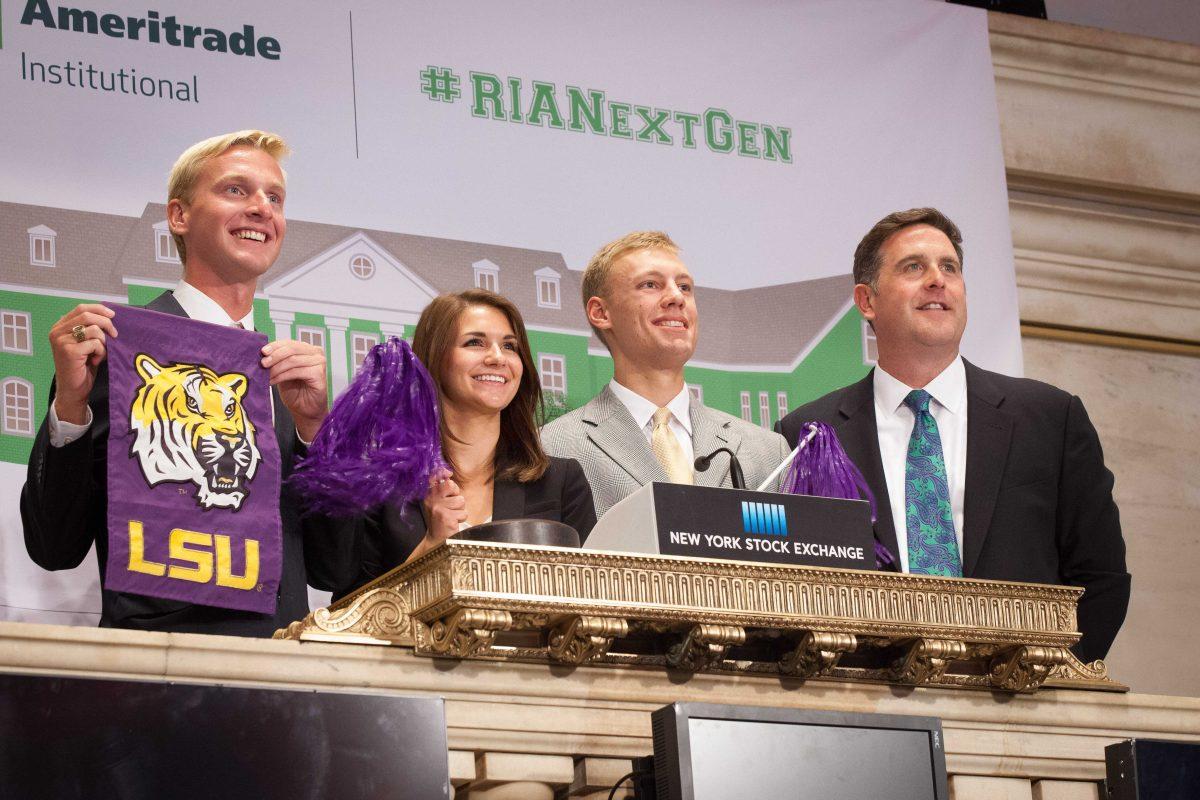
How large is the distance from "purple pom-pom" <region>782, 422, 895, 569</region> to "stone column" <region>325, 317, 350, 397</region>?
54.3 inches

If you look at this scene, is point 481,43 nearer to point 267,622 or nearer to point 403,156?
point 403,156

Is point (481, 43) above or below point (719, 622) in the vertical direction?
above

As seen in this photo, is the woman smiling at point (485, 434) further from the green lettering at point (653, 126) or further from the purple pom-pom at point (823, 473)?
the green lettering at point (653, 126)

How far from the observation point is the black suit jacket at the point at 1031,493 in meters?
3.79

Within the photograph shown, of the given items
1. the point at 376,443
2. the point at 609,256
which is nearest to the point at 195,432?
the point at 376,443

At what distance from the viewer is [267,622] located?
3186 mm

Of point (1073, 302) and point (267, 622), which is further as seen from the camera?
point (1073, 302)

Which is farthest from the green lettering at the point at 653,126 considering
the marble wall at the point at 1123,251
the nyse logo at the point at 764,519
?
the nyse logo at the point at 764,519

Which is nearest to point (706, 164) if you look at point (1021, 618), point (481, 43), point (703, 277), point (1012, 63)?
point (703, 277)

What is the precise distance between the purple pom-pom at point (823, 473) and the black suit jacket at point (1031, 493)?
358 mm

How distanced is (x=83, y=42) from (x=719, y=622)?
2417 mm

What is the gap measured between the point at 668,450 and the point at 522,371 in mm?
388

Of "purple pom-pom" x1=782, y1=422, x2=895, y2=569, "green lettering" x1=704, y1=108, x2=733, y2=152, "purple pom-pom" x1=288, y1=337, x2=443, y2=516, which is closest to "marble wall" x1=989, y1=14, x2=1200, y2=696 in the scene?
"green lettering" x1=704, y1=108, x2=733, y2=152

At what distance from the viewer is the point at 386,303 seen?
4645 mm
